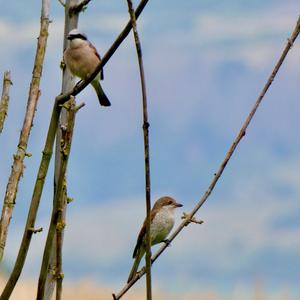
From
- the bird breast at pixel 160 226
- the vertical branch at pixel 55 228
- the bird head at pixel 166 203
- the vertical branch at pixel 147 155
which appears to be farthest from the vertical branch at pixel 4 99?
the bird head at pixel 166 203

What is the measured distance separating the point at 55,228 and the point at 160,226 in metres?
4.65

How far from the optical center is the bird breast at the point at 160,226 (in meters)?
6.34

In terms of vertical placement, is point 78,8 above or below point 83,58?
below

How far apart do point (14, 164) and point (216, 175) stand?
122cm

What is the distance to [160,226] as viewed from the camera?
6.38 m

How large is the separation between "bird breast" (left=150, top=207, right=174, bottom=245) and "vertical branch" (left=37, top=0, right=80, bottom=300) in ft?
9.39

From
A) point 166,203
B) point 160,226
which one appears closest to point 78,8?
point 160,226

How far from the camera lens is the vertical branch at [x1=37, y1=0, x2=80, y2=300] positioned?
1689 mm

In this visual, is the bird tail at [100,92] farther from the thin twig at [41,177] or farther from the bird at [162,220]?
the thin twig at [41,177]

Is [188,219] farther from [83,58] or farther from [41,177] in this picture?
[83,58]

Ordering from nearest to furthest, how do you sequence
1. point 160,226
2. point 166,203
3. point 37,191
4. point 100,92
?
point 37,191
point 100,92
point 160,226
point 166,203

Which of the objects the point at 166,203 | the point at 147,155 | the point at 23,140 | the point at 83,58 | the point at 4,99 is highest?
the point at 83,58

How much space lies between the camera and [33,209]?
2021 millimetres

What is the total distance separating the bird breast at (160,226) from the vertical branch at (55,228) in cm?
286
